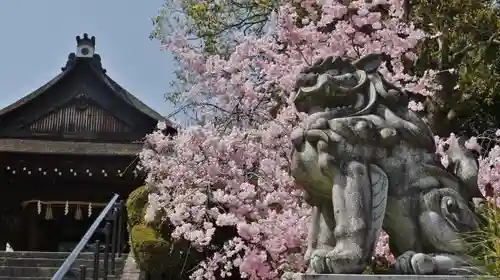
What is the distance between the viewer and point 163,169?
789 centimetres

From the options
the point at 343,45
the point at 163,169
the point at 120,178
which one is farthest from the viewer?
the point at 120,178

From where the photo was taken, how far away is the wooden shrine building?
55.4 ft

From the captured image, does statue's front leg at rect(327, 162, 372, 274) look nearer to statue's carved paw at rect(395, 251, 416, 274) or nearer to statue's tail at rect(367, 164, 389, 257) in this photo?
statue's tail at rect(367, 164, 389, 257)

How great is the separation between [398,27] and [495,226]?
3999 mm

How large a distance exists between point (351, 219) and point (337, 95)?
786mm

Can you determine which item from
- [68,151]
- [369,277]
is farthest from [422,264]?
[68,151]

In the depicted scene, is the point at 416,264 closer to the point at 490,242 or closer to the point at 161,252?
the point at 490,242

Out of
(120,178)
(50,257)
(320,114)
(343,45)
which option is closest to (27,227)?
(120,178)

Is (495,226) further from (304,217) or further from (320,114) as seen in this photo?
(304,217)

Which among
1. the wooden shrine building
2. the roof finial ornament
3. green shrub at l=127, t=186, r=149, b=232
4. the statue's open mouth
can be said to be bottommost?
green shrub at l=127, t=186, r=149, b=232

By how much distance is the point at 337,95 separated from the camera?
3646 mm

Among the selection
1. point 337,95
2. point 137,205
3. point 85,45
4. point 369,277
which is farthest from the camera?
point 85,45

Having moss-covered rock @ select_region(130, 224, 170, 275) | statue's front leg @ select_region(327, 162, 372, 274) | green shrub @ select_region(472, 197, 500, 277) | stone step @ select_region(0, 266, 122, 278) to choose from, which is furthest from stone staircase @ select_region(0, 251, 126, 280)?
green shrub @ select_region(472, 197, 500, 277)

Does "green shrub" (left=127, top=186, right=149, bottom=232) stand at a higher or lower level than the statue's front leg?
higher
